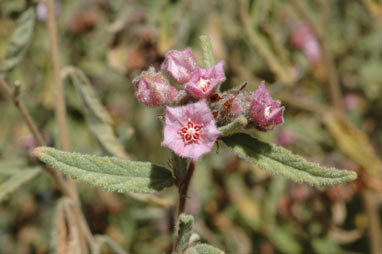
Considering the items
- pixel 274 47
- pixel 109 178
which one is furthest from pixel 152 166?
pixel 274 47

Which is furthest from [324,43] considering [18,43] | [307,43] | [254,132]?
[18,43]

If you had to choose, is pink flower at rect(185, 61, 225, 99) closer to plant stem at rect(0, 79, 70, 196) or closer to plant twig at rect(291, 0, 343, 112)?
plant stem at rect(0, 79, 70, 196)

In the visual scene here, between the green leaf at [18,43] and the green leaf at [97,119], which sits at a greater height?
the green leaf at [18,43]

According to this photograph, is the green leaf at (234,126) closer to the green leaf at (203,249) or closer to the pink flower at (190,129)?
the pink flower at (190,129)

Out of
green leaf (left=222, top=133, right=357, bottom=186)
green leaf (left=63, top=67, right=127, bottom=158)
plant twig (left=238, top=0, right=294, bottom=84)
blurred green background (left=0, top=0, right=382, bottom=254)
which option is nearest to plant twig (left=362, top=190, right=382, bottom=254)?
blurred green background (left=0, top=0, right=382, bottom=254)

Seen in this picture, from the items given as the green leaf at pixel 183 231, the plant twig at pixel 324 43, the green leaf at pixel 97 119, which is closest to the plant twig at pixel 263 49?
the plant twig at pixel 324 43

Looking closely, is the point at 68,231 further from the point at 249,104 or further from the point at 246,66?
the point at 246,66

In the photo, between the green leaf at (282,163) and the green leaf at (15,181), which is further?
the green leaf at (15,181)

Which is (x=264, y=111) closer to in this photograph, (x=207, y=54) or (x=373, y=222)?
(x=207, y=54)

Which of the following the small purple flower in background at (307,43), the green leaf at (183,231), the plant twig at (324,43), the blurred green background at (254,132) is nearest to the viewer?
the green leaf at (183,231)
